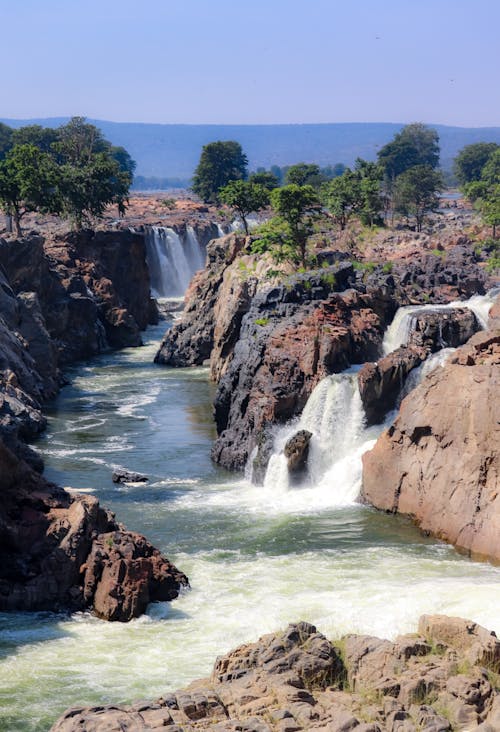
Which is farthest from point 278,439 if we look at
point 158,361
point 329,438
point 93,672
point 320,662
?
point 158,361

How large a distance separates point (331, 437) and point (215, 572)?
40.5 ft

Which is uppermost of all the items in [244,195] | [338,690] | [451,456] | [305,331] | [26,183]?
[244,195]

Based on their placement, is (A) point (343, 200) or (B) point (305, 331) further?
(A) point (343, 200)

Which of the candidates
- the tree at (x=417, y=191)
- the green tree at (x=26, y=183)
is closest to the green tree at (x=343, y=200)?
the tree at (x=417, y=191)

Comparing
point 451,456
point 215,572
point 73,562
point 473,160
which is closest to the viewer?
point 73,562

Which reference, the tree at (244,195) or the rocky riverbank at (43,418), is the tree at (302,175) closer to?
the tree at (244,195)

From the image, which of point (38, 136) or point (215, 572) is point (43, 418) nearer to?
point (215, 572)

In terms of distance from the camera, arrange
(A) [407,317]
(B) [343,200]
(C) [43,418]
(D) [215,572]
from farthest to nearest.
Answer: (B) [343,200] < (C) [43,418] < (A) [407,317] < (D) [215,572]

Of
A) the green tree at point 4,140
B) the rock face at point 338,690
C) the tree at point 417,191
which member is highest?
the green tree at point 4,140

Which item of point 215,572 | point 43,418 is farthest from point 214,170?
point 215,572

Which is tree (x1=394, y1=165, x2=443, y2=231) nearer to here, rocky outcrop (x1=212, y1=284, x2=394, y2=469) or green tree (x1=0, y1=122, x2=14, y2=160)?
rocky outcrop (x1=212, y1=284, x2=394, y2=469)

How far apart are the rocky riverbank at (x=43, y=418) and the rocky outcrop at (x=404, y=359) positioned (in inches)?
522

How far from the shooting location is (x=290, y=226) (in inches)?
2579

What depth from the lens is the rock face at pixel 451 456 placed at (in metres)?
33.7
